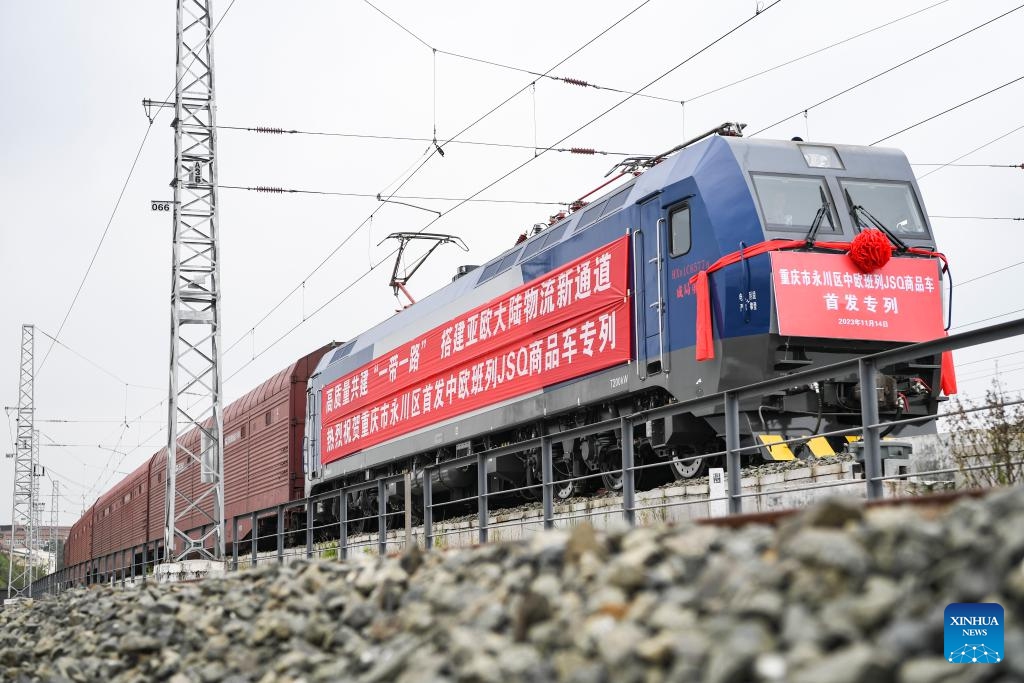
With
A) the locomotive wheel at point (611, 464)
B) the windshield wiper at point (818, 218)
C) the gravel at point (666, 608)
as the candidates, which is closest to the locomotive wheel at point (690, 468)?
the locomotive wheel at point (611, 464)

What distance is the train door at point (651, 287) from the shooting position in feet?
38.4

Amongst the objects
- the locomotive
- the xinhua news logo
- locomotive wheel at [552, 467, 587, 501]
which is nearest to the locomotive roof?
the locomotive

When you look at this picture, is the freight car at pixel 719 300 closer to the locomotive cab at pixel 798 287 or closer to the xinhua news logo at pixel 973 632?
the locomotive cab at pixel 798 287

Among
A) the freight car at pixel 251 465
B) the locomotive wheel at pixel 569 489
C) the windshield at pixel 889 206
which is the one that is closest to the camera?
the windshield at pixel 889 206

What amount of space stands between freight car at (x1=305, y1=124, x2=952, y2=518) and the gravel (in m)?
3.53

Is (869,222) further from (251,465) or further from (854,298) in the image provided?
(251,465)

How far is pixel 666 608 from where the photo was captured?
12.9 feet

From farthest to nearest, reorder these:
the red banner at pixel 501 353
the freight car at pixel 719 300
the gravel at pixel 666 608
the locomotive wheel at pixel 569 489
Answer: the locomotive wheel at pixel 569 489 < the red banner at pixel 501 353 < the freight car at pixel 719 300 < the gravel at pixel 666 608

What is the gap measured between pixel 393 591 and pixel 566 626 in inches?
74.2

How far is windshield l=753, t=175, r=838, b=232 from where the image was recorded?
1098 centimetres

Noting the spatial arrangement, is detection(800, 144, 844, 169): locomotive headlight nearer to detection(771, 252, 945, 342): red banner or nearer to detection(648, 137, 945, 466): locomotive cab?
detection(648, 137, 945, 466): locomotive cab

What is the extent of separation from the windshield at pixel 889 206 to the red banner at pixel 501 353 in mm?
2422

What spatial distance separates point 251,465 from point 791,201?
18.5 metres

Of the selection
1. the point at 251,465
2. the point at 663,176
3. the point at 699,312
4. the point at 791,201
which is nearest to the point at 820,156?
the point at 791,201
